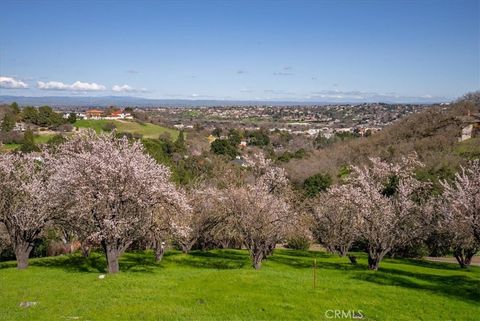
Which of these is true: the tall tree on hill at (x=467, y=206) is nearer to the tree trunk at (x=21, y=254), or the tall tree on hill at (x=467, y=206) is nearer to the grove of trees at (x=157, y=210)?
the grove of trees at (x=157, y=210)

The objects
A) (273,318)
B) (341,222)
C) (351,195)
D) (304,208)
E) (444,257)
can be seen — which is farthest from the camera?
(444,257)

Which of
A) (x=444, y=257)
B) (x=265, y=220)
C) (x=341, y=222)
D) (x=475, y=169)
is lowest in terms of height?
(x=444, y=257)

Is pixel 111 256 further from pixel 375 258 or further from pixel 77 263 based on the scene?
pixel 375 258

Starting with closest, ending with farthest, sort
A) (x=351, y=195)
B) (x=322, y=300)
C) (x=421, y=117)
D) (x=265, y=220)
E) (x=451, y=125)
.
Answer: (x=322, y=300), (x=265, y=220), (x=351, y=195), (x=451, y=125), (x=421, y=117)

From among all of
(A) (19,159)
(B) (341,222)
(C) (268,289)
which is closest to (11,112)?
(A) (19,159)

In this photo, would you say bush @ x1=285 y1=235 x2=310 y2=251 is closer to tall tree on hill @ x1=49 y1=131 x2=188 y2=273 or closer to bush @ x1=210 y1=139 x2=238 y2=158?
tall tree on hill @ x1=49 y1=131 x2=188 y2=273

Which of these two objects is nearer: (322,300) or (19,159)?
(322,300)

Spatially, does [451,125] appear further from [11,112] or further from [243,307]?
[11,112]

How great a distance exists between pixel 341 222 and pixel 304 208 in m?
3.76

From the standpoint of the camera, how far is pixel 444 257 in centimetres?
4056

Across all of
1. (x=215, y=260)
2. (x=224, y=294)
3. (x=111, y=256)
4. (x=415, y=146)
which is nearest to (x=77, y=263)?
(x=111, y=256)

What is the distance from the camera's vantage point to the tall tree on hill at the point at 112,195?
2061cm

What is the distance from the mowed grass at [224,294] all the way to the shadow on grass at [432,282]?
0.16ft

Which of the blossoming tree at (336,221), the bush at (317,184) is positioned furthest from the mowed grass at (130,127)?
the blossoming tree at (336,221)
